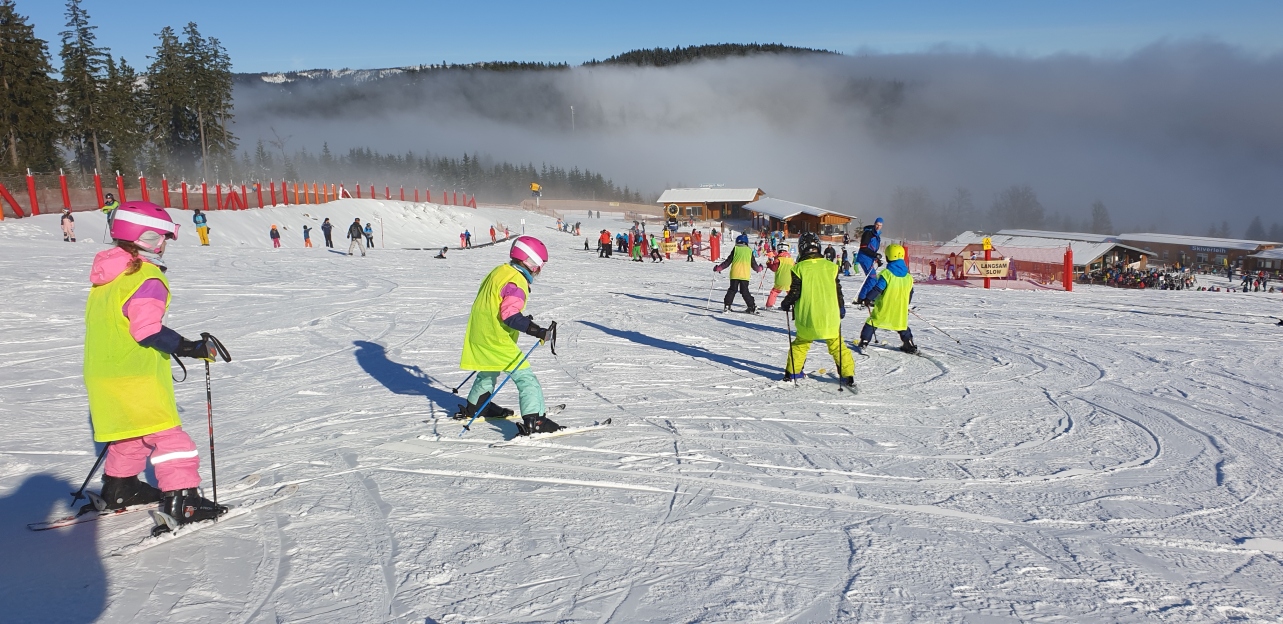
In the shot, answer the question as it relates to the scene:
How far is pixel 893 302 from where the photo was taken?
826 centimetres

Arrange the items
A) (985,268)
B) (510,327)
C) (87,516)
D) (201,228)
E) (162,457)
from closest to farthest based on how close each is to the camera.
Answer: (162,457) → (87,516) → (510,327) → (985,268) → (201,228)

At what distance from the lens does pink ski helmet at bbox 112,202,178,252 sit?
319 cm

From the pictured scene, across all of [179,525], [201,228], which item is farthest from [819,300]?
[201,228]

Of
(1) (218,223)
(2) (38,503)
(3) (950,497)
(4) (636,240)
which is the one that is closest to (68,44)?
(1) (218,223)

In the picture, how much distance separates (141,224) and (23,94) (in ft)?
181

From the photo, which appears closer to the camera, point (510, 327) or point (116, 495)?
point (116, 495)

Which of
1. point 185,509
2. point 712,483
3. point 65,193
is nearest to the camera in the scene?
point 185,509

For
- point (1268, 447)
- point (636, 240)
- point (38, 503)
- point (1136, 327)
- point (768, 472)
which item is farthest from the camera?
point (636, 240)

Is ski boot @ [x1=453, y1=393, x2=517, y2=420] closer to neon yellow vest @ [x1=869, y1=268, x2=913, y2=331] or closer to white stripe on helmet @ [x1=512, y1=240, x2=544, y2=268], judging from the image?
white stripe on helmet @ [x1=512, y1=240, x2=544, y2=268]

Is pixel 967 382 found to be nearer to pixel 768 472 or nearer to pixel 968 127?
pixel 768 472

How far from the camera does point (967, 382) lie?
726 centimetres

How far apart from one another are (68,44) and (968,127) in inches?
6631

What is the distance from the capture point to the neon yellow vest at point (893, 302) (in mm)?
8219

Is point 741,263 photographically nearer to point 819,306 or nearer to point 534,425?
point 819,306
